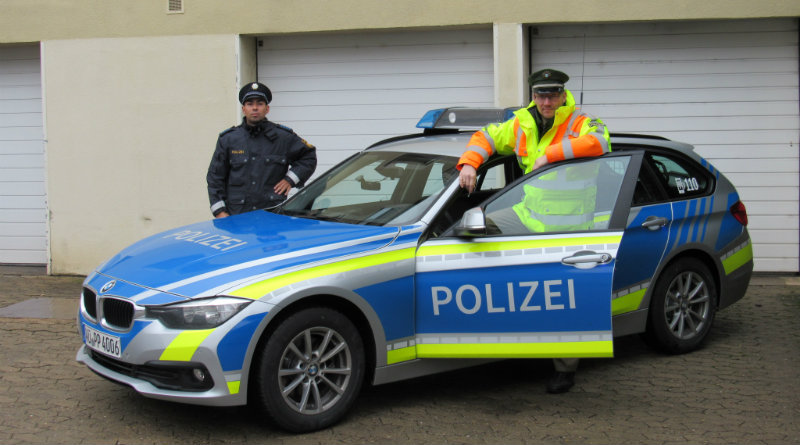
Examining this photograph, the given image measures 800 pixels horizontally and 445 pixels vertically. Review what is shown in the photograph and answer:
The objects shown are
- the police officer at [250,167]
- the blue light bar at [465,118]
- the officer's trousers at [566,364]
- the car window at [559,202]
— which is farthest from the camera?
the police officer at [250,167]

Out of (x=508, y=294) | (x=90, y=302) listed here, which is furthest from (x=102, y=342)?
(x=508, y=294)

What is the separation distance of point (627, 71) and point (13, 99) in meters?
6.94

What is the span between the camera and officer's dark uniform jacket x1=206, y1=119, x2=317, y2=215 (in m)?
7.01

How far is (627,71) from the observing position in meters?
9.25

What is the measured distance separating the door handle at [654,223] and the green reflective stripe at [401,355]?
6.00ft

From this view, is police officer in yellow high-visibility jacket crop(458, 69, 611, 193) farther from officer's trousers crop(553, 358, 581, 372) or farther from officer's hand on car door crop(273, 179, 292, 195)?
officer's hand on car door crop(273, 179, 292, 195)

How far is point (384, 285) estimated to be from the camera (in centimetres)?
488

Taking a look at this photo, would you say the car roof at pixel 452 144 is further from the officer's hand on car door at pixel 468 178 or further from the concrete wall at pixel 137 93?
the concrete wall at pixel 137 93

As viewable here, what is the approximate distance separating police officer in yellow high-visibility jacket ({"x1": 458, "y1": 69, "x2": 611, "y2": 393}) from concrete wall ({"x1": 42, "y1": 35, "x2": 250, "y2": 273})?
15.2 feet

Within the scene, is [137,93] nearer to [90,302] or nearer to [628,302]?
[90,302]

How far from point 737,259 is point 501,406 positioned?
7.80ft

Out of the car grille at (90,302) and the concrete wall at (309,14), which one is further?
the concrete wall at (309,14)

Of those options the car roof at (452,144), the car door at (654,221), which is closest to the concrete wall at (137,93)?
the car roof at (452,144)

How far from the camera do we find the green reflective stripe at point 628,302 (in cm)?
569
